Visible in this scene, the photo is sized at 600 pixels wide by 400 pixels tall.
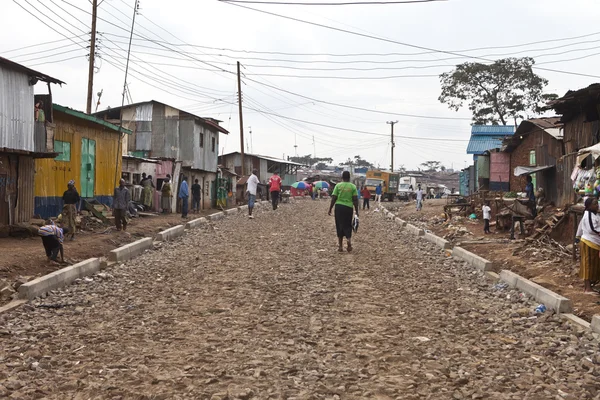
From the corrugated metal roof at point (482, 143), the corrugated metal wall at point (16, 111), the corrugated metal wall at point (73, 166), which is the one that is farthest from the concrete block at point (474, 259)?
the corrugated metal roof at point (482, 143)

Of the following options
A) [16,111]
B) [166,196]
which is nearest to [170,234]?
[16,111]

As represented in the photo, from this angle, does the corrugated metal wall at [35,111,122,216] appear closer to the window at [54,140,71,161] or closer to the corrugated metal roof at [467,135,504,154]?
the window at [54,140,71,161]

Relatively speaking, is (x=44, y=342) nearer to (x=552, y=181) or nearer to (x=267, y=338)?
(x=267, y=338)

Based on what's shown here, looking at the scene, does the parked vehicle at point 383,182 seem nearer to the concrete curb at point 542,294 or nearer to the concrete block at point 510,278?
the concrete block at point 510,278

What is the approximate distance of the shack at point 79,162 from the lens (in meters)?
18.5

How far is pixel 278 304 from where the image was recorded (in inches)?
324

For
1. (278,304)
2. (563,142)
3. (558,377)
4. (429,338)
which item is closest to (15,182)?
(278,304)

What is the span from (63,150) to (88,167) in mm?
2112

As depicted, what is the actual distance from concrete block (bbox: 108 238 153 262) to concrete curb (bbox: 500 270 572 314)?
24.6 ft

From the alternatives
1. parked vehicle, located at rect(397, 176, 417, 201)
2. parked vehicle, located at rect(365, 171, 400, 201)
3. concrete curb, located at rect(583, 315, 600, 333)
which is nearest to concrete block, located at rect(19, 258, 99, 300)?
concrete curb, located at rect(583, 315, 600, 333)

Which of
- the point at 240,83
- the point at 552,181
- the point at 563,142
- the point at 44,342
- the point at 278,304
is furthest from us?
the point at 240,83

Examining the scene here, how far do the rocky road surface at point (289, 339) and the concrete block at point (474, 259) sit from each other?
0.90m

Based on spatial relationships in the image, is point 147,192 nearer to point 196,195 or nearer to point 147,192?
point 147,192

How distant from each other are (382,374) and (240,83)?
4076cm
